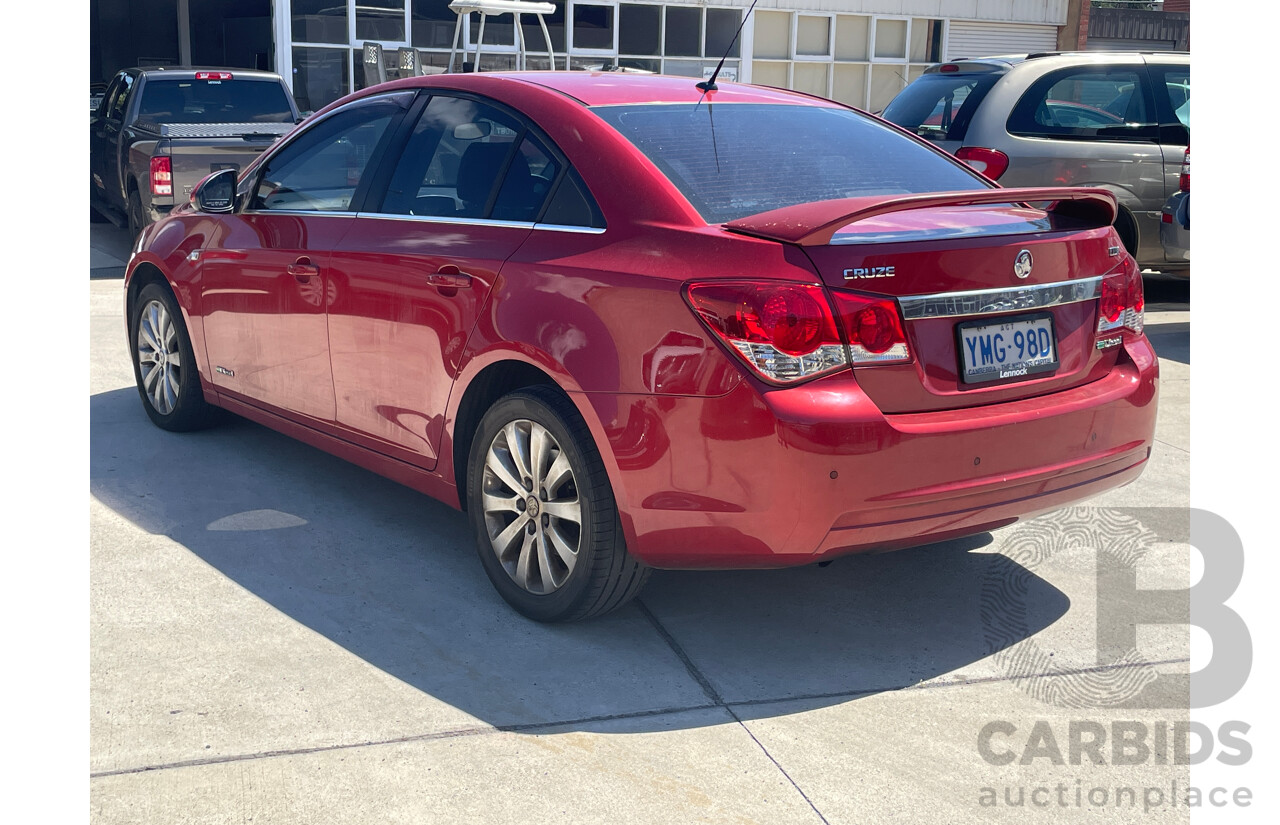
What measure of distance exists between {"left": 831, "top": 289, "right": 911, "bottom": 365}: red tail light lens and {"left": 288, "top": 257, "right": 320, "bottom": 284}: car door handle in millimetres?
2185

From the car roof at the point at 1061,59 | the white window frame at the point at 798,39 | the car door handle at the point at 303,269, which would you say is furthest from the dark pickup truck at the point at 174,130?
the white window frame at the point at 798,39

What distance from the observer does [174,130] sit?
440 inches

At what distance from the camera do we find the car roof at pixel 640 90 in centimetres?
410

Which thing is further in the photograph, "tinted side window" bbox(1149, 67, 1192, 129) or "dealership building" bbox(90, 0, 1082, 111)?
"dealership building" bbox(90, 0, 1082, 111)

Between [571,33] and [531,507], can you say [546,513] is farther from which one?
[571,33]

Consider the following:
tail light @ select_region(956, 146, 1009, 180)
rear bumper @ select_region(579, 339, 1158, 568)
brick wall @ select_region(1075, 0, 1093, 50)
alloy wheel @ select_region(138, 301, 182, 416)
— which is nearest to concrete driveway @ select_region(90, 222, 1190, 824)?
rear bumper @ select_region(579, 339, 1158, 568)

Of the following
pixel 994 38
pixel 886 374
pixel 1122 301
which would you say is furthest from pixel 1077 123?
pixel 994 38

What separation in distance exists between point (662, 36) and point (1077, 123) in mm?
14398

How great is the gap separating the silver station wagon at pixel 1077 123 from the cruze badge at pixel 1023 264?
5471 millimetres

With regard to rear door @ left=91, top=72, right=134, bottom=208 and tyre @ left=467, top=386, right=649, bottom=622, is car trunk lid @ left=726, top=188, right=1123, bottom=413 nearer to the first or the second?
tyre @ left=467, top=386, right=649, bottom=622

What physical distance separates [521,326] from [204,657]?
1.29 metres

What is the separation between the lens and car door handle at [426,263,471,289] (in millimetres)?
3959

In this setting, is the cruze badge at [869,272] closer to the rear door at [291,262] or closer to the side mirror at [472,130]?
the side mirror at [472,130]

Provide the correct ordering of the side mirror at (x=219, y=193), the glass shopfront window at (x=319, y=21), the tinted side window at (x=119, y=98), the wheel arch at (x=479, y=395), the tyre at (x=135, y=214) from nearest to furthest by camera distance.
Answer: the wheel arch at (x=479, y=395), the side mirror at (x=219, y=193), the tyre at (x=135, y=214), the tinted side window at (x=119, y=98), the glass shopfront window at (x=319, y=21)
